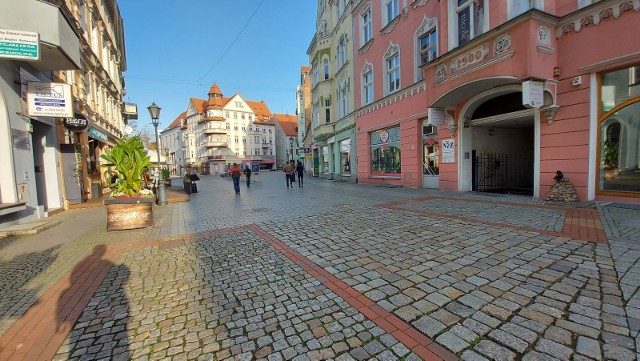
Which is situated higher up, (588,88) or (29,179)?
(588,88)

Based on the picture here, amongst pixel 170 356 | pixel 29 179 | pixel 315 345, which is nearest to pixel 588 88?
pixel 315 345

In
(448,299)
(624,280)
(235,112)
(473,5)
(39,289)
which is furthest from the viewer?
(235,112)

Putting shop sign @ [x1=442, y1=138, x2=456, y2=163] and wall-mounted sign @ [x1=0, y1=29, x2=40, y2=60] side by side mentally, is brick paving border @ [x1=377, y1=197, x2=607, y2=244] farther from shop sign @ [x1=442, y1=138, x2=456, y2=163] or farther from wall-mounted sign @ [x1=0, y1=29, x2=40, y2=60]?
wall-mounted sign @ [x1=0, y1=29, x2=40, y2=60]

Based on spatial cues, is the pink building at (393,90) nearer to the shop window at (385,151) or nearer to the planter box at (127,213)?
the shop window at (385,151)

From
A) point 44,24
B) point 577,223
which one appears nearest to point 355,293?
point 577,223

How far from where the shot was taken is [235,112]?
68875mm

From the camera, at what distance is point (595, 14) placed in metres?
7.45

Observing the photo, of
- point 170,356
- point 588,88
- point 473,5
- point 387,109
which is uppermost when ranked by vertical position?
point 473,5

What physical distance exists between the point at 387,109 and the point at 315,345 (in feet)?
50.1

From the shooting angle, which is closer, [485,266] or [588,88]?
[485,266]

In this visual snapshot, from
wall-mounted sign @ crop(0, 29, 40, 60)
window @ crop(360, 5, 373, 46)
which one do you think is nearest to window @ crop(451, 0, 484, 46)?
window @ crop(360, 5, 373, 46)

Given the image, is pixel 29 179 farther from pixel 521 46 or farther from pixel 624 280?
pixel 521 46

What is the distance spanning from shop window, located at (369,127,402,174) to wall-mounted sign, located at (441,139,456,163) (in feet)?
10.7

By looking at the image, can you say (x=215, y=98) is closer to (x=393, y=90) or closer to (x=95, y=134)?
(x=95, y=134)
